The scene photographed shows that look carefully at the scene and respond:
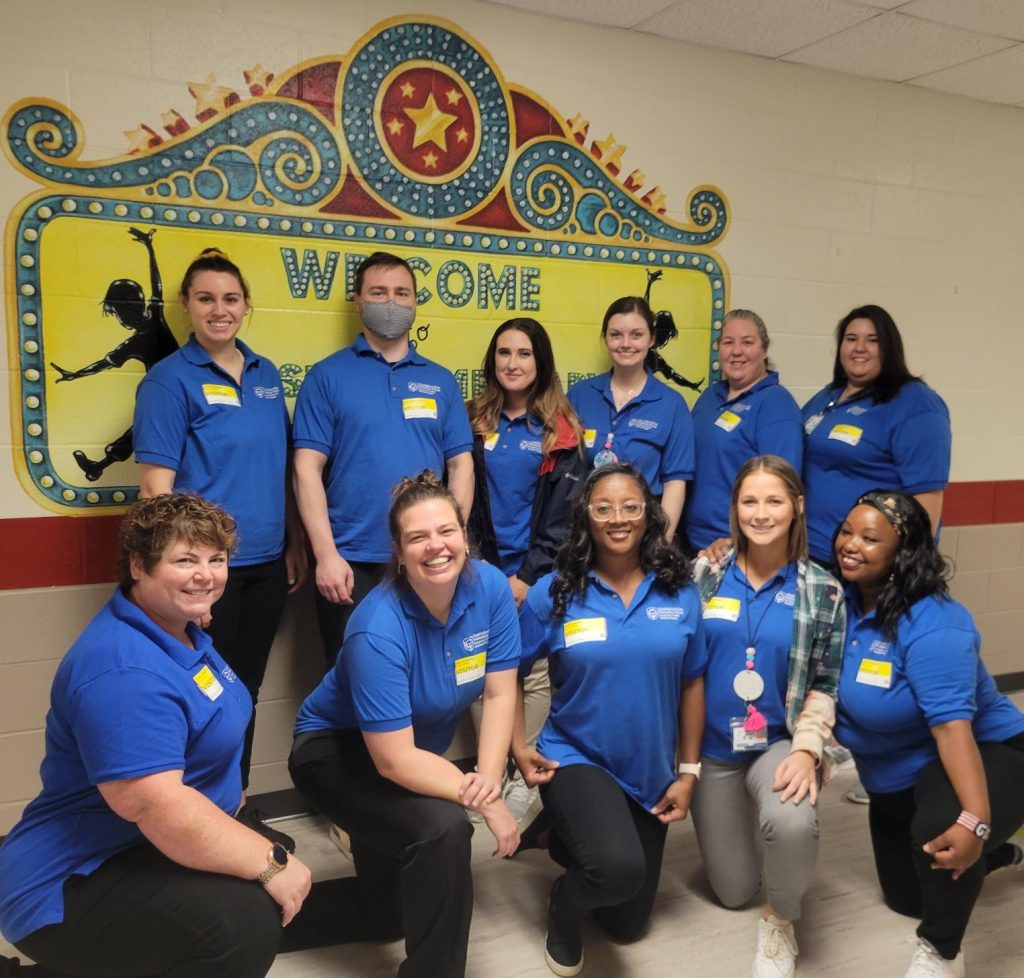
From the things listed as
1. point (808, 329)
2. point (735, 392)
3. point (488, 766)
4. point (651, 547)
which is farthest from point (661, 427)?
point (488, 766)

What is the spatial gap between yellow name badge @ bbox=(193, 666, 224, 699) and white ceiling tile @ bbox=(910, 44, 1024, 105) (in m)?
3.61

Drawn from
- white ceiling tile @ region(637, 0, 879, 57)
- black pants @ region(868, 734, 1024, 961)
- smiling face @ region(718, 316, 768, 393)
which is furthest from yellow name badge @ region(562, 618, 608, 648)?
white ceiling tile @ region(637, 0, 879, 57)

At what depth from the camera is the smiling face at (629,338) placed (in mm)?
3104

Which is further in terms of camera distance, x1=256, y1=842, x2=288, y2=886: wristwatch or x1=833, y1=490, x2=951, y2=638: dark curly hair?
x1=833, y1=490, x2=951, y2=638: dark curly hair

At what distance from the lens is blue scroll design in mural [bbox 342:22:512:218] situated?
2932 mm

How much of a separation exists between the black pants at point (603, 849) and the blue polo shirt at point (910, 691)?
57cm

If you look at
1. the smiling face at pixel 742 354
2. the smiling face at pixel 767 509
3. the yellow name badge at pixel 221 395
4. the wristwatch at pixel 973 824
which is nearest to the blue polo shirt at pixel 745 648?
the smiling face at pixel 767 509

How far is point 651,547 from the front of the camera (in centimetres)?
236

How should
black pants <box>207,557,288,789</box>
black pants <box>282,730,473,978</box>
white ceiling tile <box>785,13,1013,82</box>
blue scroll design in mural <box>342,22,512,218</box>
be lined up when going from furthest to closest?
white ceiling tile <box>785,13,1013,82</box>, blue scroll design in mural <box>342,22,512,218</box>, black pants <box>207,557,288,789</box>, black pants <box>282,730,473,978</box>

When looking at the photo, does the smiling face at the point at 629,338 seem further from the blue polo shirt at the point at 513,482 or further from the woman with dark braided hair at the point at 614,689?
the woman with dark braided hair at the point at 614,689

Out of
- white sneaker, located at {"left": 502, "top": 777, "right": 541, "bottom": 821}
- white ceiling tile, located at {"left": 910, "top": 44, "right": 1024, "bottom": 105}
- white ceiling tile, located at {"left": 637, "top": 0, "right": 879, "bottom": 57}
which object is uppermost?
white ceiling tile, located at {"left": 910, "top": 44, "right": 1024, "bottom": 105}

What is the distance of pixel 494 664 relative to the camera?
220 cm

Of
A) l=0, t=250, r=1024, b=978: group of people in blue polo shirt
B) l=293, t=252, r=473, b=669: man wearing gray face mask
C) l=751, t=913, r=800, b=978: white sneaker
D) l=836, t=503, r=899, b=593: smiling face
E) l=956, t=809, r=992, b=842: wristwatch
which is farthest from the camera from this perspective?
l=293, t=252, r=473, b=669: man wearing gray face mask

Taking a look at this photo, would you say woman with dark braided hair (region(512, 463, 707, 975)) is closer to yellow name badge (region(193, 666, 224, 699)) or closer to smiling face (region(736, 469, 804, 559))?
smiling face (region(736, 469, 804, 559))
